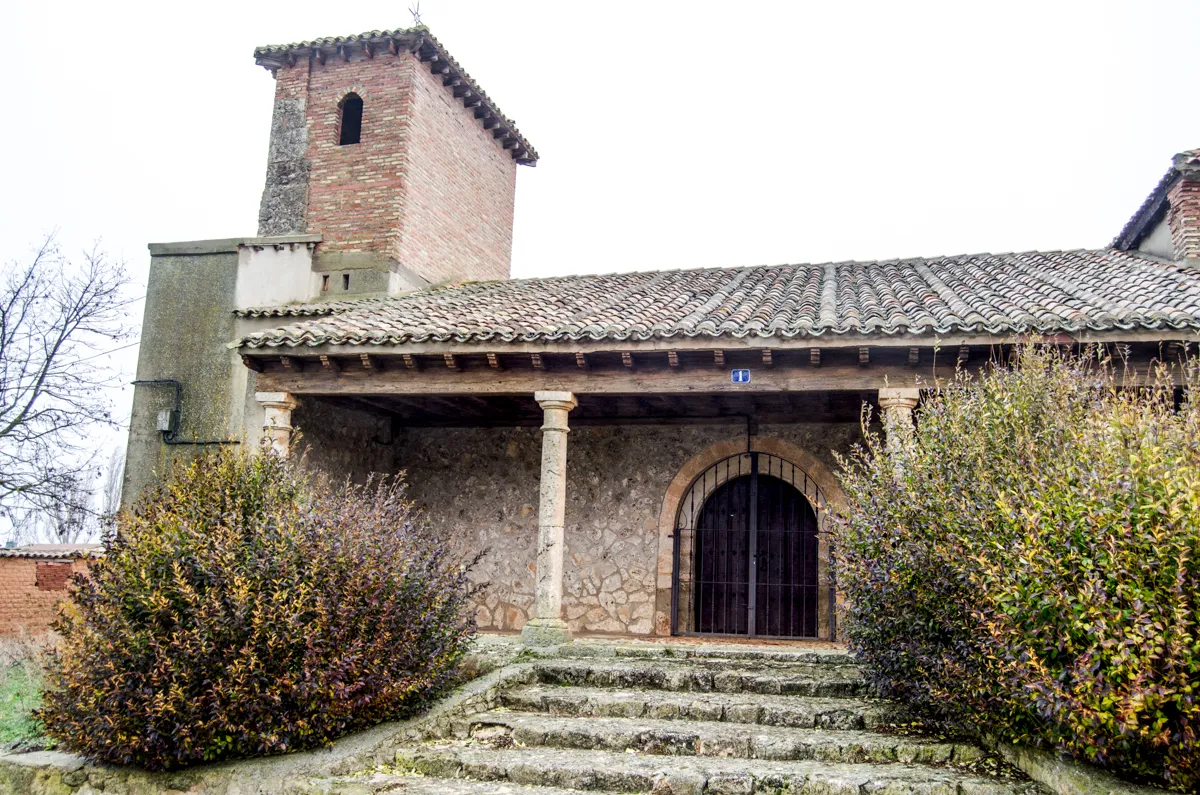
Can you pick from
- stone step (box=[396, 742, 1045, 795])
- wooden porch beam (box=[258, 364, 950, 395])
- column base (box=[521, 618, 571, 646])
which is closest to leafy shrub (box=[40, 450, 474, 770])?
stone step (box=[396, 742, 1045, 795])

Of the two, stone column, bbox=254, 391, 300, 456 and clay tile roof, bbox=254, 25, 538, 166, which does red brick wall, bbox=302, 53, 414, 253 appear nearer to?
clay tile roof, bbox=254, 25, 538, 166

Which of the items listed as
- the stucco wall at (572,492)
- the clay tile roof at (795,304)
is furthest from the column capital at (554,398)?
the stucco wall at (572,492)

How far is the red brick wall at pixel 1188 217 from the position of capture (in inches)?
416

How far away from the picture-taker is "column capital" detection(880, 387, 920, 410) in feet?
26.3

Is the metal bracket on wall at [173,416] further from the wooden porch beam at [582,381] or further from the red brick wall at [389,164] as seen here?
the wooden porch beam at [582,381]

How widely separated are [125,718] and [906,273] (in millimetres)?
9770

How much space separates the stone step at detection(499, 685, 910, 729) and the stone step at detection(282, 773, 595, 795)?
1.28 metres

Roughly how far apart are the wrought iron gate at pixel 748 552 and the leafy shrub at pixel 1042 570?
178 inches

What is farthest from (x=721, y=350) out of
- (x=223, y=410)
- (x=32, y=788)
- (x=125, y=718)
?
(x=223, y=410)

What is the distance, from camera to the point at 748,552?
11.0 m

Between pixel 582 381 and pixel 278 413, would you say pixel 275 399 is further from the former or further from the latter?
pixel 582 381

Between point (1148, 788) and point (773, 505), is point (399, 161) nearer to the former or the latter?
point (773, 505)

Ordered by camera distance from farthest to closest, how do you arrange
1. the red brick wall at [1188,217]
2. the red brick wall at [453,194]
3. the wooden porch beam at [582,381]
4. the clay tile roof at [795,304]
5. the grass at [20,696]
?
the red brick wall at [453,194] → the red brick wall at [1188,217] → the wooden porch beam at [582,381] → the clay tile roof at [795,304] → the grass at [20,696]

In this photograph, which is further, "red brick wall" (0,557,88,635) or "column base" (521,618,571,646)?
"red brick wall" (0,557,88,635)
